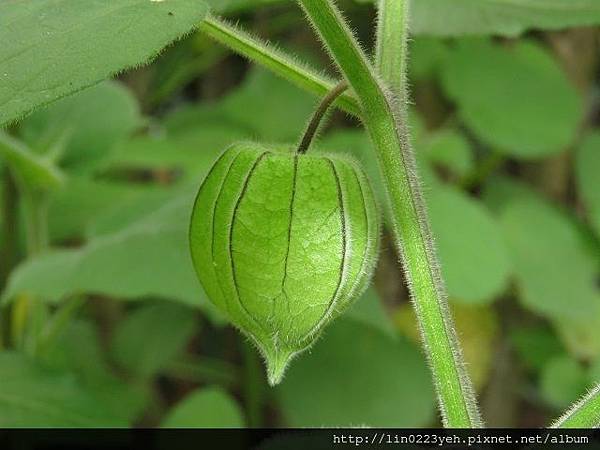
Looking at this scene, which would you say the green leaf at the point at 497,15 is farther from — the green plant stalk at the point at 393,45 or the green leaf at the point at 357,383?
the green leaf at the point at 357,383

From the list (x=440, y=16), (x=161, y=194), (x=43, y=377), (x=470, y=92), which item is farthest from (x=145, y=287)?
(x=470, y=92)

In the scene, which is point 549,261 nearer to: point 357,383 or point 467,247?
point 467,247

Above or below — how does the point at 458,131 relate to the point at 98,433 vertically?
below

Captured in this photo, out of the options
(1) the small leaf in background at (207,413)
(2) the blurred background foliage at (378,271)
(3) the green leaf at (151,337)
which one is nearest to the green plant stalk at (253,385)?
(2) the blurred background foliage at (378,271)

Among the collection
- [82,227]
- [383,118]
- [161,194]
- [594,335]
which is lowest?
[594,335]

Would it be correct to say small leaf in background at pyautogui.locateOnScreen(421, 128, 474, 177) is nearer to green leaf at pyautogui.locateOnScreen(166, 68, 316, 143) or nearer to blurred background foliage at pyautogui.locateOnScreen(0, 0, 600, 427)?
blurred background foliage at pyautogui.locateOnScreen(0, 0, 600, 427)

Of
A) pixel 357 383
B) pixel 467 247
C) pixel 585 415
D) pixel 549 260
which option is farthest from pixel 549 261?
pixel 585 415

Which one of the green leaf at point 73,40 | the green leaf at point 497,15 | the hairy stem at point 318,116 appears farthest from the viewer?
the green leaf at point 497,15

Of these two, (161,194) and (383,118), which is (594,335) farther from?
(383,118)
